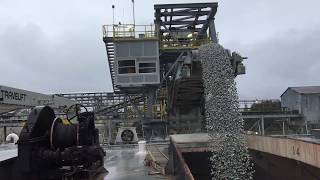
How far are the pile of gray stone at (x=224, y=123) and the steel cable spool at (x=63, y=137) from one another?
9.48 metres

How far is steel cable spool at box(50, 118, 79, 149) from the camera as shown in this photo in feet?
34.0

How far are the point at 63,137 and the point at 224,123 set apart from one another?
11700 millimetres

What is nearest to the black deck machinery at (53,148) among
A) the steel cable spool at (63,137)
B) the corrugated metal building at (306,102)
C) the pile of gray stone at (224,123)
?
the steel cable spool at (63,137)

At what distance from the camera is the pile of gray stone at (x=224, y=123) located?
774 inches

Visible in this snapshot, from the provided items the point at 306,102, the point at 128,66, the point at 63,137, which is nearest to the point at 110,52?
the point at 128,66

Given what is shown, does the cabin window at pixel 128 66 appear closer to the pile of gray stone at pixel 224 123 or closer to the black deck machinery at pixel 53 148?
the pile of gray stone at pixel 224 123

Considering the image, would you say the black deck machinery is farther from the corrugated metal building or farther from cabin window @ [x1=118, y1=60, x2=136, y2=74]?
the corrugated metal building

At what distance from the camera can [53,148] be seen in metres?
10.4

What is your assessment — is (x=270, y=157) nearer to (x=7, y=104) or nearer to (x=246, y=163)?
(x=246, y=163)

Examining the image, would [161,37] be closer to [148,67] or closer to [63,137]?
[148,67]

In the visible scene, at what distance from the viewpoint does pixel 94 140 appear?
1146 cm

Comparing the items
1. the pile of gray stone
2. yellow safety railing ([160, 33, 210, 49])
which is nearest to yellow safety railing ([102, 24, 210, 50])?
yellow safety railing ([160, 33, 210, 49])

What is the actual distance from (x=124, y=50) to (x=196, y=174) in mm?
20413

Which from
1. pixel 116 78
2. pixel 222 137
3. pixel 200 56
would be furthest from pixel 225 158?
pixel 116 78
